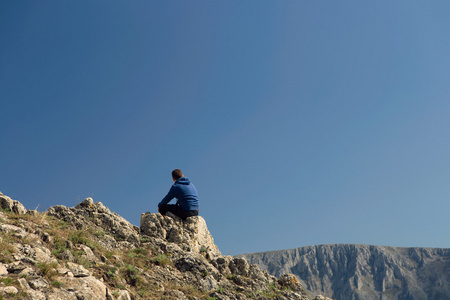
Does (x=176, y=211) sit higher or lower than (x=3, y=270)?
higher

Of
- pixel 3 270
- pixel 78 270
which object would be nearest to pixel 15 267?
pixel 3 270

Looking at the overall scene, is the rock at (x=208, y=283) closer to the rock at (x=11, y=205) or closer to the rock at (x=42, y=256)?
the rock at (x=42, y=256)

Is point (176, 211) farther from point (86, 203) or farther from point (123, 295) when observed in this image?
point (123, 295)

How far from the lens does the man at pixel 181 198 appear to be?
1584 centimetres

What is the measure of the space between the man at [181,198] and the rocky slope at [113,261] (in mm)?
402

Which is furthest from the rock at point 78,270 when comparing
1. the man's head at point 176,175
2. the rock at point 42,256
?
the man's head at point 176,175

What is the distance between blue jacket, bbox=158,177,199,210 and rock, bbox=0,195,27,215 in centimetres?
553

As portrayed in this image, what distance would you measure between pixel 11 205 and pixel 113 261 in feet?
13.6

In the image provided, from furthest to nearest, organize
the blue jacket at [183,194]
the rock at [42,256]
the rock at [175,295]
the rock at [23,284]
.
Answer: the blue jacket at [183,194] → the rock at [175,295] → the rock at [42,256] → the rock at [23,284]

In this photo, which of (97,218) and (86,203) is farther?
(86,203)

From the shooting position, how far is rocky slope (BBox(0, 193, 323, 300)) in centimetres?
869

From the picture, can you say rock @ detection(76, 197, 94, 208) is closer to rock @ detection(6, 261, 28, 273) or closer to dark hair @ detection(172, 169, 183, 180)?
dark hair @ detection(172, 169, 183, 180)

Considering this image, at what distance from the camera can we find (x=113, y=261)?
11.4 m

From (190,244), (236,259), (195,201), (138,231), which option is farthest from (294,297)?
(138,231)
